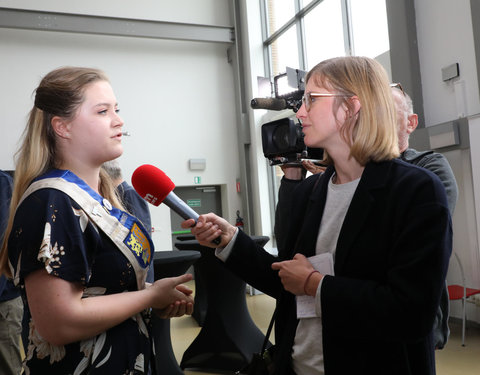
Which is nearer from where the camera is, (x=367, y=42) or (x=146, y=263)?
(x=146, y=263)

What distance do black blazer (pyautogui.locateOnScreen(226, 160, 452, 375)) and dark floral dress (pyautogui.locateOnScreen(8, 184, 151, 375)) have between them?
434 millimetres

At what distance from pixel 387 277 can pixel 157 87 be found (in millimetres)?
7467

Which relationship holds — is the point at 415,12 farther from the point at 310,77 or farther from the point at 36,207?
the point at 36,207

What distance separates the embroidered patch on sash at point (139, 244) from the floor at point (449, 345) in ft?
8.48

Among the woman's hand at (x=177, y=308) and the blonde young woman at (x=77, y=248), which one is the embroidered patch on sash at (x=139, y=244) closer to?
the blonde young woman at (x=77, y=248)

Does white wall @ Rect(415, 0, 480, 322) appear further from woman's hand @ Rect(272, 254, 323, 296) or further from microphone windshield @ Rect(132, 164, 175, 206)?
microphone windshield @ Rect(132, 164, 175, 206)

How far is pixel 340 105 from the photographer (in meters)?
1.24

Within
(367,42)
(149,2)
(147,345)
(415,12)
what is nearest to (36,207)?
(147,345)

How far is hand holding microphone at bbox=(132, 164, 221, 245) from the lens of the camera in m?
1.34

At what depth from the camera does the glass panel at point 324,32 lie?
6113mm

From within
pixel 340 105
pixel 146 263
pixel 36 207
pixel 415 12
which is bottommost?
pixel 146 263

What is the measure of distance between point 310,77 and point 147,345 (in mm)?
909

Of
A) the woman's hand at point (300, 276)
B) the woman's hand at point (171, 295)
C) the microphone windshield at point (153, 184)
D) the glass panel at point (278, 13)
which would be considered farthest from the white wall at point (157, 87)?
the woman's hand at point (300, 276)

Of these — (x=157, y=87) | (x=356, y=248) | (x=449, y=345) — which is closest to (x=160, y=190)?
(x=356, y=248)
